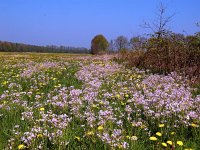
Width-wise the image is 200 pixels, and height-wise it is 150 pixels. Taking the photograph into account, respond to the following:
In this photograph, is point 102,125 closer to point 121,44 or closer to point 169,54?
point 169,54

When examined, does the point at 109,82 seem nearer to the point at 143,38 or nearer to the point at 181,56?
the point at 181,56

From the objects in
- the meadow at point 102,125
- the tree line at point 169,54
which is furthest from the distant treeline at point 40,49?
the meadow at point 102,125

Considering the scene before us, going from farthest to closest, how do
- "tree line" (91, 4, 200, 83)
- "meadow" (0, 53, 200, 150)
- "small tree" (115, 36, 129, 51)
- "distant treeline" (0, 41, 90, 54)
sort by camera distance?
1. "distant treeline" (0, 41, 90, 54)
2. "small tree" (115, 36, 129, 51)
3. "tree line" (91, 4, 200, 83)
4. "meadow" (0, 53, 200, 150)

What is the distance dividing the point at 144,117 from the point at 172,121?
2.36 ft

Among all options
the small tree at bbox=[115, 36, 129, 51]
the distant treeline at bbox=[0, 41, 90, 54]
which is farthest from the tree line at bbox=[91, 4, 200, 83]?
the distant treeline at bbox=[0, 41, 90, 54]

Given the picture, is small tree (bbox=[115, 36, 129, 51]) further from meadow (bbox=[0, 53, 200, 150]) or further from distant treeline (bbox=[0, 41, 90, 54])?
distant treeline (bbox=[0, 41, 90, 54])

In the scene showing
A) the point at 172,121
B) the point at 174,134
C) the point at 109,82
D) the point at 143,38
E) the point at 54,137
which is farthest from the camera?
the point at 143,38

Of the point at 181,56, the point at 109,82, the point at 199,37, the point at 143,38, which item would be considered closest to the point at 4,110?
the point at 109,82

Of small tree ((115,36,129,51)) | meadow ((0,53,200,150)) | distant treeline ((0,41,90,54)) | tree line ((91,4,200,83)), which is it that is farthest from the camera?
distant treeline ((0,41,90,54))

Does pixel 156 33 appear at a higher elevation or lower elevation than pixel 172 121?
higher

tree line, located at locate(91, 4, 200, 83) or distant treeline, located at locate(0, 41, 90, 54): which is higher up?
tree line, located at locate(91, 4, 200, 83)

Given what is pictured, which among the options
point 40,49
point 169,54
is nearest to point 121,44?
point 169,54

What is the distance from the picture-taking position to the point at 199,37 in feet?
46.0

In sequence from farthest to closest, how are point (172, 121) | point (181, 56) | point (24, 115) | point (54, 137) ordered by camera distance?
point (181, 56) < point (24, 115) < point (172, 121) < point (54, 137)
